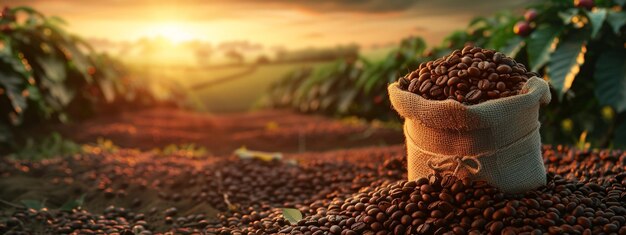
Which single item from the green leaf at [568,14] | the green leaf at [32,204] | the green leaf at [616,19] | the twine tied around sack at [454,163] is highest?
the green leaf at [568,14]

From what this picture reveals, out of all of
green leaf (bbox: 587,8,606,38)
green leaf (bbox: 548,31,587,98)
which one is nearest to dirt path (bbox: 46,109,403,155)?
green leaf (bbox: 548,31,587,98)

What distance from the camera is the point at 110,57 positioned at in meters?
8.21

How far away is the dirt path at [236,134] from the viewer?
19.1 ft

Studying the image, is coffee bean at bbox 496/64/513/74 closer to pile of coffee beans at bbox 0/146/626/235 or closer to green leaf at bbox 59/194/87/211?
pile of coffee beans at bbox 0/146/626/235

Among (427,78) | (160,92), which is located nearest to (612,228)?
(427,78)

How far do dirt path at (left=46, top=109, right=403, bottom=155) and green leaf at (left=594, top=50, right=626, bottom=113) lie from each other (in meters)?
2.16

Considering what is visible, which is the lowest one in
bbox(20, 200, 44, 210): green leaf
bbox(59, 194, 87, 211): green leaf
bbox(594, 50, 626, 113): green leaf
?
bbox(59, 194, 87, 211): green leaf

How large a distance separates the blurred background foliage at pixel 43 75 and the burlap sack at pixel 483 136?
10.6 feet

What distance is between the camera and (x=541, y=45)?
12.6 feet

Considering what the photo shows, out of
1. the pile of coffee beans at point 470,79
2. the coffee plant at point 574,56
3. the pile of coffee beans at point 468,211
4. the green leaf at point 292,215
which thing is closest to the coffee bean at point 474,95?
the pile of coffee beans at point 470,79

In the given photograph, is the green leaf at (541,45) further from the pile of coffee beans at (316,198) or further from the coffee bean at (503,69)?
the coffee bean at (503,69)

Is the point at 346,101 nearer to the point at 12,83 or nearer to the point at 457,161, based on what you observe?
the point at 12,83

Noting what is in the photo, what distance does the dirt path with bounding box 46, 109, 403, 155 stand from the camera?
5.82m

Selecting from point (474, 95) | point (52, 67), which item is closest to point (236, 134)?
point (52, 67)
